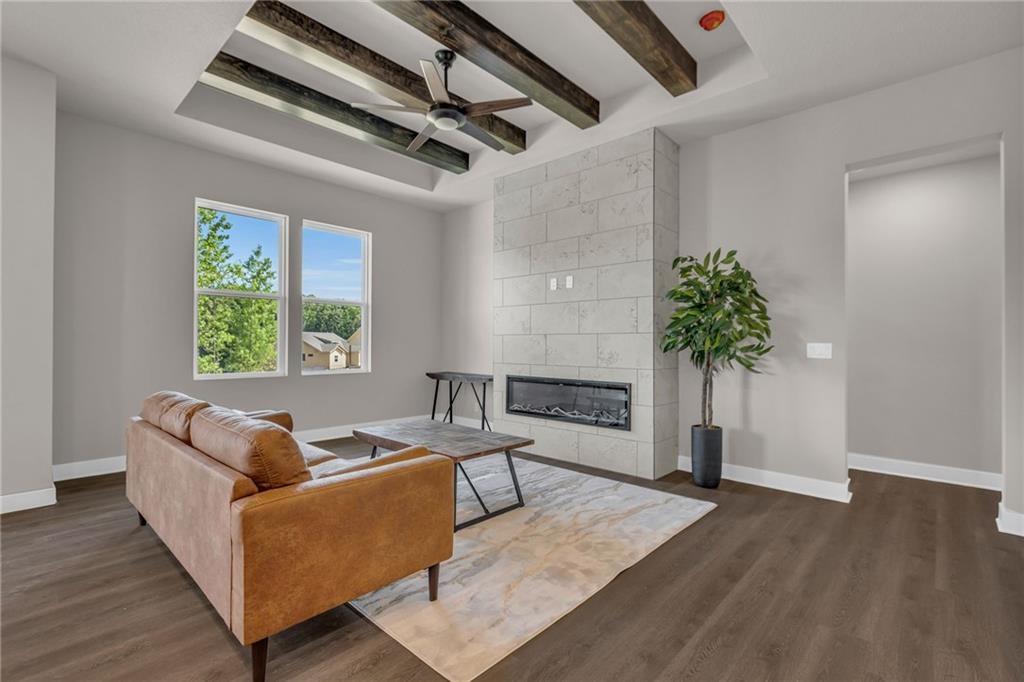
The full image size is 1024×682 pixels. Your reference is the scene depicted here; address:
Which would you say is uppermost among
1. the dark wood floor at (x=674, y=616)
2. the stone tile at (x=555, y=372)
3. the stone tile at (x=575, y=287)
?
the stone tile at (x=575, y=287)

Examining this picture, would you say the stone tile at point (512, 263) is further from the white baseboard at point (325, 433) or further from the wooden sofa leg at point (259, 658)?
the wooden sofa leg at point (259, 658)

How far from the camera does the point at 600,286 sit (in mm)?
4406

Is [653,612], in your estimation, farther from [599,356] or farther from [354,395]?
[354,395]

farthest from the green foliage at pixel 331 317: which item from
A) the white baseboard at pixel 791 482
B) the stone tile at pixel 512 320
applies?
the white baseboard at pixel 791 482

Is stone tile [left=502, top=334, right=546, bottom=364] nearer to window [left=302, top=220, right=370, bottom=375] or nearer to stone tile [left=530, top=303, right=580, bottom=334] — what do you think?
stone tile [left=530, top=303, right=580, bottom=334]

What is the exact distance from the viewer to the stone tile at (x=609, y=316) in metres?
4.20

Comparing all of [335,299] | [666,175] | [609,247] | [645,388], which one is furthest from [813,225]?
[335,299]

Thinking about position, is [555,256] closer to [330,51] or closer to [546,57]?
[546,57]

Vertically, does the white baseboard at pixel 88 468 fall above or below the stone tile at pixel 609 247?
below

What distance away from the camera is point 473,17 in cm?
306

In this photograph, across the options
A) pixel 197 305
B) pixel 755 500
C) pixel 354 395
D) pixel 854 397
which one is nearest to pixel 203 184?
pixel 197 305

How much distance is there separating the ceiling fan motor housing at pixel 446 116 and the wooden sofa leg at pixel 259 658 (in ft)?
10.1

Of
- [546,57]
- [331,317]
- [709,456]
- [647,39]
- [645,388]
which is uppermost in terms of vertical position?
[546,57]

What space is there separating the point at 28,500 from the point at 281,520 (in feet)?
9.95
